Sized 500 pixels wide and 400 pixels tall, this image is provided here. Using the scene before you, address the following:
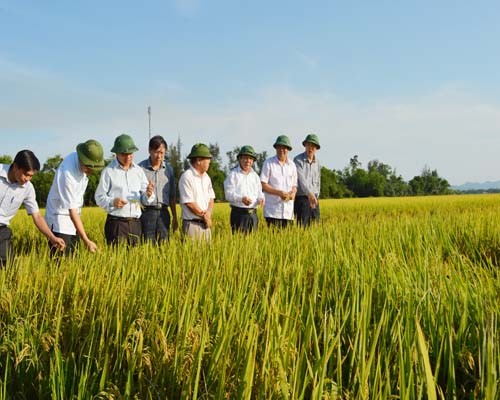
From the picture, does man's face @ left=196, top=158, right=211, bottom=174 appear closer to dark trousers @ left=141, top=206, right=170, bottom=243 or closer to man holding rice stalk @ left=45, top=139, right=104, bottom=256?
dark trousers @ left=141, top=206, right=170, bottom=243

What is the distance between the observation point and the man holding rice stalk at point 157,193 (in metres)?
4.60

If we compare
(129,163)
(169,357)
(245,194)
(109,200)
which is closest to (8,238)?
(109,200)

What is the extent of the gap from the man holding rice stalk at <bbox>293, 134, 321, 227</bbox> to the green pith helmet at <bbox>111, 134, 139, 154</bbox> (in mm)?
2636

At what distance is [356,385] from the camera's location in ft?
4.39

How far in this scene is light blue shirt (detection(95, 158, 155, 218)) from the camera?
4.18m

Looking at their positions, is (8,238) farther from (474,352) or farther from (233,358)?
(474,352)

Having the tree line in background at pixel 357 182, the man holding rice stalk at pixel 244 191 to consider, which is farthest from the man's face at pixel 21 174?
the tree line in background at pixel 357 182

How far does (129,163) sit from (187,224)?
860 mm

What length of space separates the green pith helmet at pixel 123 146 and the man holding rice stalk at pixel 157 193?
362 millimetres

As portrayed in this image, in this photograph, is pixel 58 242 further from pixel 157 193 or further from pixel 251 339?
pixel 251 339

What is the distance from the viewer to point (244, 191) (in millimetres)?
5215

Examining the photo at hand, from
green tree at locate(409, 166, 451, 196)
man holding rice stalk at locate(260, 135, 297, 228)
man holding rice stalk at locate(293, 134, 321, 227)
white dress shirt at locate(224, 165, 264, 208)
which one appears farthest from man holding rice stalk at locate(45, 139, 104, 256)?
green tree at locate(409, 166, 451, 196)

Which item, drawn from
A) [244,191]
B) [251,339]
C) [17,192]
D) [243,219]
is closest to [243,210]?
[243,219]

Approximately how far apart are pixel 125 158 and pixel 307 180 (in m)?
2.77
